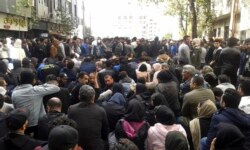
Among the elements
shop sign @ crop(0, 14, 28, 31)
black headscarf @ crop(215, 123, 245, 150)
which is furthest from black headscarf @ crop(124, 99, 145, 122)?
shop sign @ crop(0, 14, 28, 31)

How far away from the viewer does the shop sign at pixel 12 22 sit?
90.6 feet

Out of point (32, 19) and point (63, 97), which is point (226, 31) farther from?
point (63, 97)

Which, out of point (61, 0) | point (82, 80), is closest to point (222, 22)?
point (61, 0)

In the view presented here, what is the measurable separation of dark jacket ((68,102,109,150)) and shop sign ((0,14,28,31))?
22604 mm

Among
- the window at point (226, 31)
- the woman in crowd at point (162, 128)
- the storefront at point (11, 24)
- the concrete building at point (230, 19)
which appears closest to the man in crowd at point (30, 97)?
the woman in crowd at point (162, 128)

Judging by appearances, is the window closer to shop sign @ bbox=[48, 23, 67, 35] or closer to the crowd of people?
shop sign @ bbox=[48, 23, 67, 35]

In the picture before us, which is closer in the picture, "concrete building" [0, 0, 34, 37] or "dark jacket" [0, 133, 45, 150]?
"dark jacket" [0, 133, 45, 150]

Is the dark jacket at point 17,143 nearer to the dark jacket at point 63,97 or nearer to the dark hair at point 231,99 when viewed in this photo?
the dark hair at point 231,99

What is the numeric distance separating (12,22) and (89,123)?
25.2 meters

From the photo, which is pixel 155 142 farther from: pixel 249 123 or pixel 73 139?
pixel 73 139

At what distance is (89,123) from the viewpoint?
6.13 m

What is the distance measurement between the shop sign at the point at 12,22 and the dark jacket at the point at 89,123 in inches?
890

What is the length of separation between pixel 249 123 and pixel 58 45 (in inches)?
477

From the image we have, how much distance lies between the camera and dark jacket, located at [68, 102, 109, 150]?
6.12 metres
